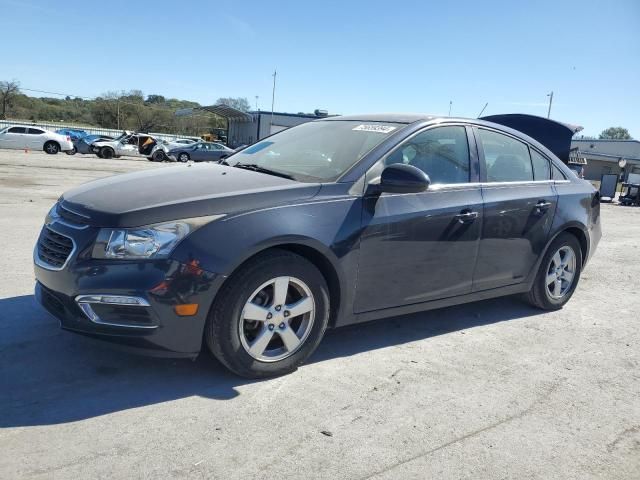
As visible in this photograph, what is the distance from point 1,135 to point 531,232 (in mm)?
31199

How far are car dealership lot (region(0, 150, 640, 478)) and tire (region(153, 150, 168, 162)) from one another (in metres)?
29.6

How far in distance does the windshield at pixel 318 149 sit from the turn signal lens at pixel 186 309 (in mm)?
1169

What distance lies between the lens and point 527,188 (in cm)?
475

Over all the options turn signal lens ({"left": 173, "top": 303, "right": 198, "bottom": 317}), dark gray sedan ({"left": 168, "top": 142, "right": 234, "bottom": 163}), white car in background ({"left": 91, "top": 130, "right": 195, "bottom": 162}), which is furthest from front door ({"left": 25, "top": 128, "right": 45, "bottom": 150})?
turn signal lens ({"left": 173, "top": 303, "right": 198, "bottom": 317})

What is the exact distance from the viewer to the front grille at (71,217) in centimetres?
309

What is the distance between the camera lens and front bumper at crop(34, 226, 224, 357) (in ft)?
9.47

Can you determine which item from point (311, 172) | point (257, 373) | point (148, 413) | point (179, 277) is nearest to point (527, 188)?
point (311, 172)

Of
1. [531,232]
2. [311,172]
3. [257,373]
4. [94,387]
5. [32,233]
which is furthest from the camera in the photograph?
[32,233]

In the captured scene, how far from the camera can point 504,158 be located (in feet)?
15.5

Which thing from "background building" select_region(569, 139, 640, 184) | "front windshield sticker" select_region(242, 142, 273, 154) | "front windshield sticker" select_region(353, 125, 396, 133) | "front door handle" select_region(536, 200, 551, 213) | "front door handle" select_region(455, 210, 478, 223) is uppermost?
"background building" select_region(569, 139, 640, 184)

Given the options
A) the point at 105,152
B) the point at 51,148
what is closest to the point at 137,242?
the point at 51,148

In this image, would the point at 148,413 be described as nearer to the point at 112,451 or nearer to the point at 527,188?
the point at 112,451

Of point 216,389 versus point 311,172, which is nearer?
point 216,389

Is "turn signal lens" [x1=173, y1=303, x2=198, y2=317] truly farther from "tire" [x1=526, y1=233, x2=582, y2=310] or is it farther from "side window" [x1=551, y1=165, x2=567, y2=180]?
"side window" [x1=551, y1=165, x2=567, y2=180]
